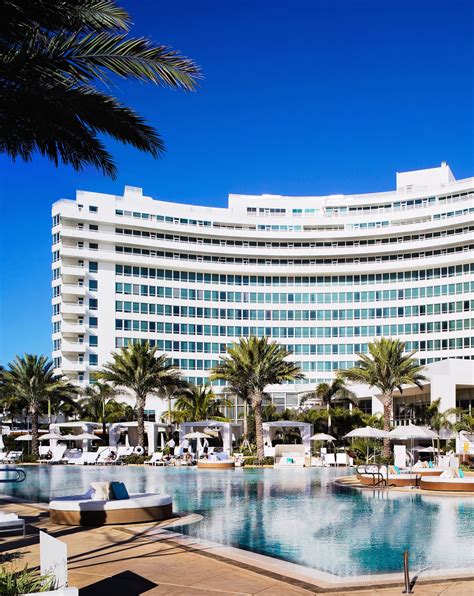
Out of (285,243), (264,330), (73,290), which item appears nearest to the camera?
(73,290)

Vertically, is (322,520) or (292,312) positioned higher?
(292,312)

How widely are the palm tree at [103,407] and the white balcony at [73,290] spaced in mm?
13956

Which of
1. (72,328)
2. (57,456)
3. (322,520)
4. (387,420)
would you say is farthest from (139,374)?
(322,520)

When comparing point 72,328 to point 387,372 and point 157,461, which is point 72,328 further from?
point 387,372

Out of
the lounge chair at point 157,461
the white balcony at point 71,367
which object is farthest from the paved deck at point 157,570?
the white balcony at point 71,367

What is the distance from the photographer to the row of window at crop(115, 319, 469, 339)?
7664cm

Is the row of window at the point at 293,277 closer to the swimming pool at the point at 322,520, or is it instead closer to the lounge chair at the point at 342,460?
the lounge chair at the point at 342,460

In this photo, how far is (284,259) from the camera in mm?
81312

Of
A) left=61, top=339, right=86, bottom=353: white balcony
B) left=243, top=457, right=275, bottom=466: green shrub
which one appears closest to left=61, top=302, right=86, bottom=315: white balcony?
left=61, top=339, right=86, bottom=353: white balcony

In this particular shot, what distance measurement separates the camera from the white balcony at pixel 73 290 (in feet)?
244

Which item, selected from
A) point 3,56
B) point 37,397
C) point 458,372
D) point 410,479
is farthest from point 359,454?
point 3,56

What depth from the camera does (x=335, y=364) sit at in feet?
256

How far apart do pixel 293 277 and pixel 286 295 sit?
2227 millimetres

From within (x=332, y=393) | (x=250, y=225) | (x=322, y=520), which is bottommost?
(x=322, y=520)
